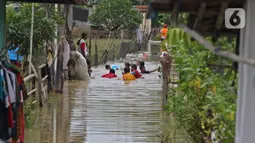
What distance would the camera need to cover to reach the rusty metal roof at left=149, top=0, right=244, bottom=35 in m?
4.69

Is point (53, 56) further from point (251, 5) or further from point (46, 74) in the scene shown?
point (251, 5)

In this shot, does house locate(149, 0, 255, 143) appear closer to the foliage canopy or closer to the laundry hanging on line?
the foliage canopy

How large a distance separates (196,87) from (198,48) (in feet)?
1.72

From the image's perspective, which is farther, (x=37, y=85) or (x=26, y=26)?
(x=37, y=85)

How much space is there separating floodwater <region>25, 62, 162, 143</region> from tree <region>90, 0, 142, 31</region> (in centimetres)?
2010

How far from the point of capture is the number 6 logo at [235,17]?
16.7 ft

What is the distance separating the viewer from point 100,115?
1402cm

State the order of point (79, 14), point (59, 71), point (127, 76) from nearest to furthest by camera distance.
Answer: point (59, 71) → point (127, 76) → point (79, 14)

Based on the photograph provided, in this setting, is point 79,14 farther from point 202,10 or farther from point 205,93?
point 202,10

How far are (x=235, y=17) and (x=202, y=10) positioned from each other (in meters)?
0.28

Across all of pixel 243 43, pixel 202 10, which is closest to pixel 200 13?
pixel 202 10

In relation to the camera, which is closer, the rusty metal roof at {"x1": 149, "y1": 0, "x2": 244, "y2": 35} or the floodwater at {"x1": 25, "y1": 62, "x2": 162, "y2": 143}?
the rusty metal roof at {"x1": 149, "y1": 0, "x2": 244, "y2": 35}

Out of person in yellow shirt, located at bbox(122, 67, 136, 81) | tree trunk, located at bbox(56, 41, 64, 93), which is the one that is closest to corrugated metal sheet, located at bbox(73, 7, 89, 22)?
person in yellow shirt, located at bbox(122, 67, 136, 81)

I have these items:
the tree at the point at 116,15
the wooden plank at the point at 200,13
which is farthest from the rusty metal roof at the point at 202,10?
the tree at the point at 116,15
